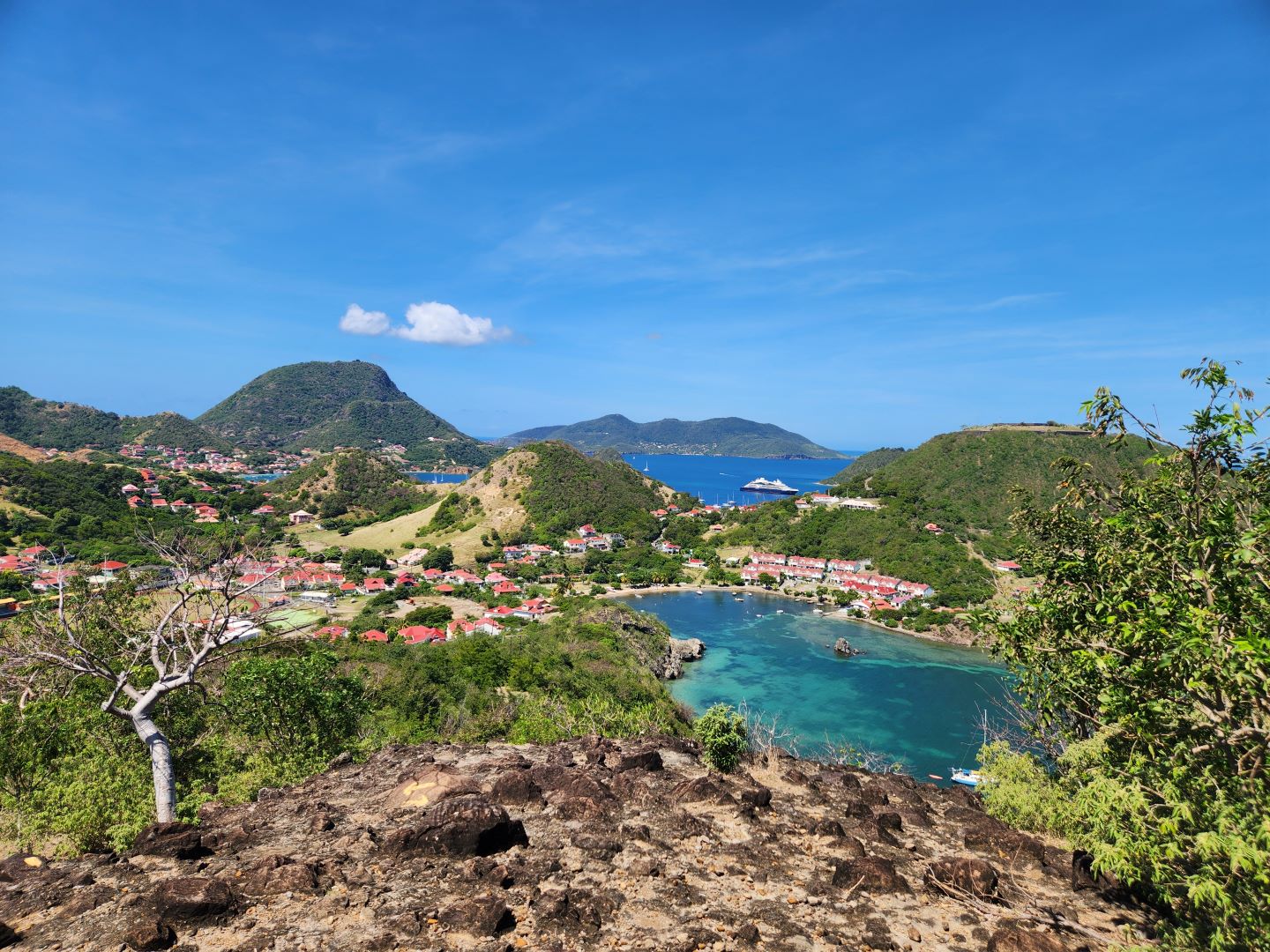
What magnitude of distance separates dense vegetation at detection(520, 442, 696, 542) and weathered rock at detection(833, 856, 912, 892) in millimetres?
84782

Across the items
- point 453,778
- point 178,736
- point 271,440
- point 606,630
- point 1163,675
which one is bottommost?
point 606,630

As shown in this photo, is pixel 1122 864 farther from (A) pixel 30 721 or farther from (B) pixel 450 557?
(B) pixel 450 557

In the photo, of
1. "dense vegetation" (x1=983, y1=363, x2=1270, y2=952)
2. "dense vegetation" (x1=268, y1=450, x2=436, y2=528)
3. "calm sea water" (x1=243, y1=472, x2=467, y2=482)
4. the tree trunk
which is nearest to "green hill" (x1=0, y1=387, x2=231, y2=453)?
"calm sea water" (x1=243, y1=472, x2=467, y2=482)

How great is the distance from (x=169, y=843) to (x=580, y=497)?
3801 inches

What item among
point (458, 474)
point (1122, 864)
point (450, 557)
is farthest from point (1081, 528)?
point (458, 474)

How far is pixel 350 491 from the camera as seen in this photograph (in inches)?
4299

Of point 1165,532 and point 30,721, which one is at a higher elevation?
point 1165,532

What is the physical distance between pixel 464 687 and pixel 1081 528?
79.0 feet

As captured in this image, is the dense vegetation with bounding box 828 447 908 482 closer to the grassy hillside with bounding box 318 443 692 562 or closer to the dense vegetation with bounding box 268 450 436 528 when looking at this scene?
the grassy hillside with bounding box 318 443 692 562

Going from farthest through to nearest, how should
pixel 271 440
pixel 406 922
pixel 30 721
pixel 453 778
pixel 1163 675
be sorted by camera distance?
1. pixel 271 440
2. pixel 30 721
3. pixel 453 778
4. pixel 406 922
5. pixel 1163 675

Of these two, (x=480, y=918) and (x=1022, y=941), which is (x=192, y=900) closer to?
(x=480, y=918)

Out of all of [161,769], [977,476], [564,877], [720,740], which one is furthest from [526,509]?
[564,877]

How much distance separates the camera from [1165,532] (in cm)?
572

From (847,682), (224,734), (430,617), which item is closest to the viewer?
(224,734)
